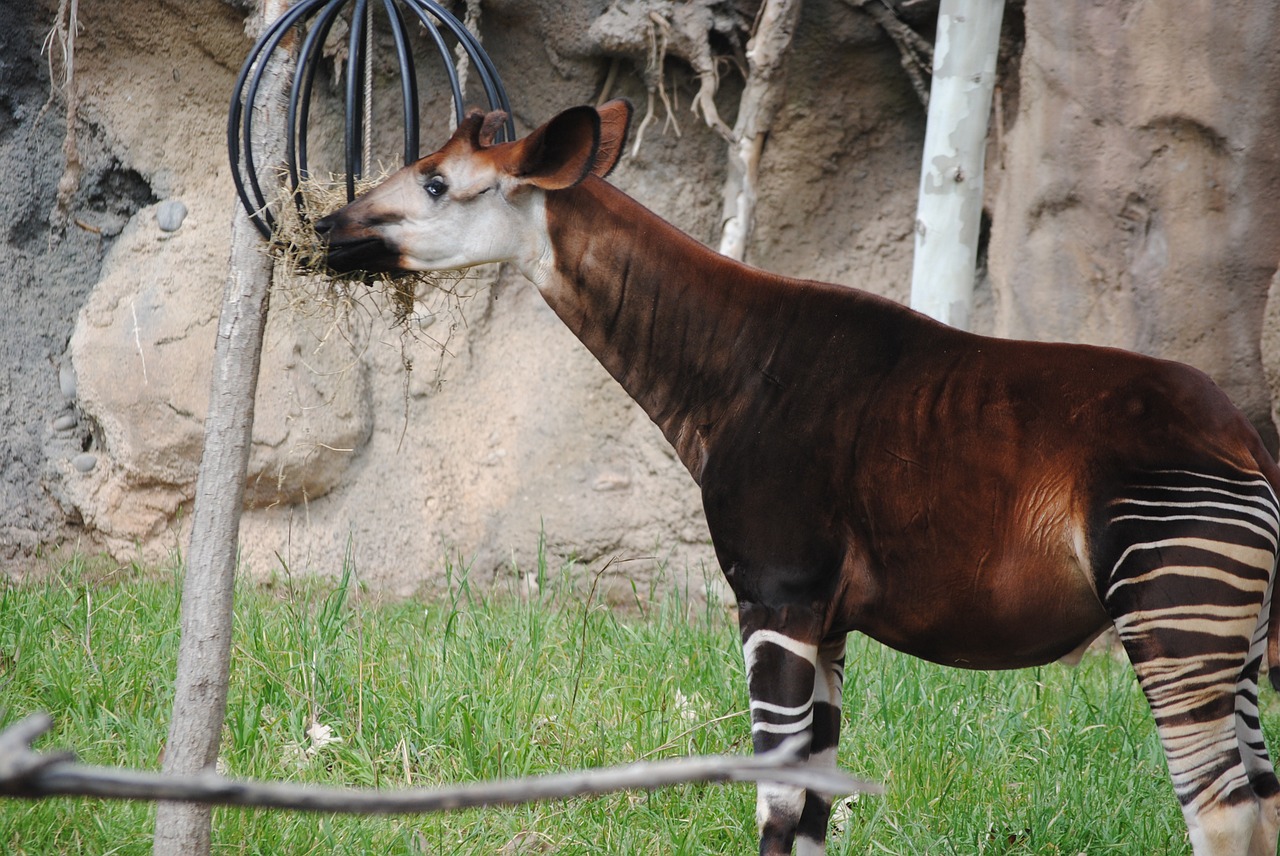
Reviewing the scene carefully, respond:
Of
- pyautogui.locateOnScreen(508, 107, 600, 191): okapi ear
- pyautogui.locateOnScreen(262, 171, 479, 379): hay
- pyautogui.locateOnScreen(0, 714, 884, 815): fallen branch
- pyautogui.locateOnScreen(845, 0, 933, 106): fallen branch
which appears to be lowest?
pyautogui.locateOnScreen(0, 714, 884, 815): fallen branch

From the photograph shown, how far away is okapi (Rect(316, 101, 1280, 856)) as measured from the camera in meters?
2.05

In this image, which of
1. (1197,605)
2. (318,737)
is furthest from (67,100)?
(1197,605)

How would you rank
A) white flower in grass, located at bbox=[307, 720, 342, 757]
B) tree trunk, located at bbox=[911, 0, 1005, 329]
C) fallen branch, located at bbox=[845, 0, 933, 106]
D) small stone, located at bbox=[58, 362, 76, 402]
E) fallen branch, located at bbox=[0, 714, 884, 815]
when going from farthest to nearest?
small stone, located at bbox=[58, 362, 76, 402], fallen branch, located at bbox=[845, 0, 933, 106], tree trunk, located at bbox=[911, 0, 1005, 329], white flower in grass, located at bbox=[307, 720, 342, 757], fallen branch, located at bbox=[0, 714, 884, 815]

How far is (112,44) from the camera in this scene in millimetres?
4773

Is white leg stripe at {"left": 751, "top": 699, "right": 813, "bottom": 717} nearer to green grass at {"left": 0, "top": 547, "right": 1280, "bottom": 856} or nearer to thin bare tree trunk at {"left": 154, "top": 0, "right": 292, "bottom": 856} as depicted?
green grass at {"left": 0, "top": 547, "right": 1280, "bottom": 856}

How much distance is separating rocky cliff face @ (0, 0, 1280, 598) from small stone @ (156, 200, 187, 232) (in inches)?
0.5

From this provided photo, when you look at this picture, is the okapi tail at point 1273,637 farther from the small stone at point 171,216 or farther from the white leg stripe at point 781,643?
the small stone at point 171,216

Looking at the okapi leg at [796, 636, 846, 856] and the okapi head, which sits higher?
the okapi head

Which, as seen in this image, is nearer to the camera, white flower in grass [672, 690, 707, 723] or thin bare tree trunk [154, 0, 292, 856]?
thin bare tree trunk [154, 0, 292, 856]

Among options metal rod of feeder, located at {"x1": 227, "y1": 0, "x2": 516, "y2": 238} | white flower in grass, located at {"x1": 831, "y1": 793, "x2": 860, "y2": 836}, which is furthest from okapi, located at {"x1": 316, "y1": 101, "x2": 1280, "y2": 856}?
white flower in grass, located at {"x1": 831, "y1": 793, "x2": 860, "y2": 836}

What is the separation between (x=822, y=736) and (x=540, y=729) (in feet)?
2.71

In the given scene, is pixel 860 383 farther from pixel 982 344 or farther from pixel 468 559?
pixel 468 559

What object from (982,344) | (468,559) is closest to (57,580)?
(468,559)

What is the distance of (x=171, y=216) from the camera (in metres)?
4.89
